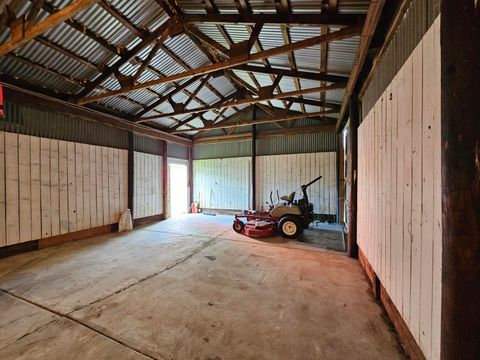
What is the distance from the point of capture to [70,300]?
259 cm

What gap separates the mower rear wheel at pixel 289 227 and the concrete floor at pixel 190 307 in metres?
0.99

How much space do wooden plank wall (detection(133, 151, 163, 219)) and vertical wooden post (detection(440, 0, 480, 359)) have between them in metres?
7.46

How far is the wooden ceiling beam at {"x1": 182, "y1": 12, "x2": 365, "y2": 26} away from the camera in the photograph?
2723 millimetres

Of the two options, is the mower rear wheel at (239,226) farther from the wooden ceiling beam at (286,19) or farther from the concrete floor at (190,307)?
the wooden ceiling beam at (286,19)

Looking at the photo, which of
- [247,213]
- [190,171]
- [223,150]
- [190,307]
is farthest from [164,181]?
[190,307]

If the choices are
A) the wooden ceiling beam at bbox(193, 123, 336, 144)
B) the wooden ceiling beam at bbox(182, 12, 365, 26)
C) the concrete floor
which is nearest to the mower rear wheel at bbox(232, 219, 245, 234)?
the concrete floor

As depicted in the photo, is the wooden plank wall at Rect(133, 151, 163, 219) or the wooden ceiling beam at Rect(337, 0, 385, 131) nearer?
the wooden ceiling beam at Rect(337, 0, 385, 131)

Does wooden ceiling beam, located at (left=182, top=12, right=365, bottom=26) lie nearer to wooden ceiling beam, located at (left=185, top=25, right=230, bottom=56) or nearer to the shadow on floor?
wooden ceiling beam, located at (left=185, top=25, right=230, bottom=56)

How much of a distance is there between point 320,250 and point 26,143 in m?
6.79

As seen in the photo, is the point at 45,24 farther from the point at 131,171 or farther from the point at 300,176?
the point at 300,176

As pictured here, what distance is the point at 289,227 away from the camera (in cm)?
534

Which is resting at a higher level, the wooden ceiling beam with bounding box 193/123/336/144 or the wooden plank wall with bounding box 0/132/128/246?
the wooden ceiling beam with bounding box 193/123/336/144

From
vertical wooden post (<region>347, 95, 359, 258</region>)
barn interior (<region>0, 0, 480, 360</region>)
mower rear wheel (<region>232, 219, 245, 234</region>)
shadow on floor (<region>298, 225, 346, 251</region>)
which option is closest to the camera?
barn interior (<region>0, 0, 480, 360</region>)

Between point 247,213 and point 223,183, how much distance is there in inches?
124
